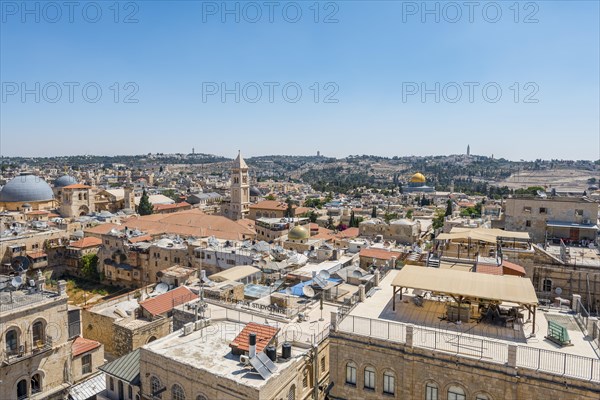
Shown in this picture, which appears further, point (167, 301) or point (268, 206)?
point (268, 206)

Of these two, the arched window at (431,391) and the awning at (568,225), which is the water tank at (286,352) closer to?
the arched window at (431,391)

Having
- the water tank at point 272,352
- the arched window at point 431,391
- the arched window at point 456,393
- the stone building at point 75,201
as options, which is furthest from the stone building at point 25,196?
the arched window at point 456,393

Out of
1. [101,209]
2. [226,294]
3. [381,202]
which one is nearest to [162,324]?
[226,294]

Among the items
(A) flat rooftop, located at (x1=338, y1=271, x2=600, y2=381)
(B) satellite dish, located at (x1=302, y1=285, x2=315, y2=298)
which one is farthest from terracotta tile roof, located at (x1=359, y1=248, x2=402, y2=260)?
(A) flat rooftop, located at (x1=338, y1=271, x2=600, y2=381)

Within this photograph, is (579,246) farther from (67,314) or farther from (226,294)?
(67,314)

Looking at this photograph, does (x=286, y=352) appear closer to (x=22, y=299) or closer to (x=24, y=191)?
(x=22, y=299)

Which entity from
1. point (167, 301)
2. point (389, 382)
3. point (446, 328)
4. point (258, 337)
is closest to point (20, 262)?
point (167, 301)

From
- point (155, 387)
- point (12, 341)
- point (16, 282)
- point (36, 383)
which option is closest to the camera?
point (155, 387)
